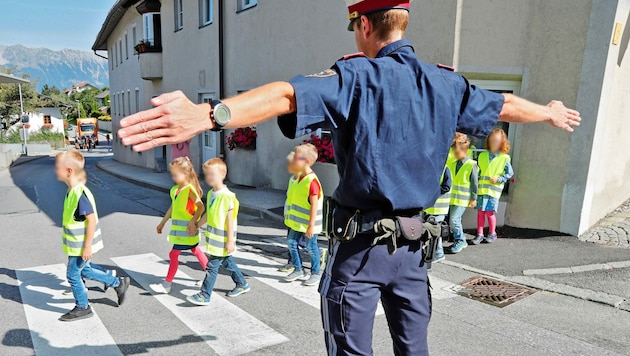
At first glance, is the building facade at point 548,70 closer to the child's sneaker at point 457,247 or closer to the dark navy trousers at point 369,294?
the child's sneaker at point 457,247

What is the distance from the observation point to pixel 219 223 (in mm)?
4586

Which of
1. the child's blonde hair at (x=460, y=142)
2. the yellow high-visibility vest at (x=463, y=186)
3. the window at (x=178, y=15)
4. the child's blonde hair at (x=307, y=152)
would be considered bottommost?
the yellow high-visibility vest at (x=463, y=186)

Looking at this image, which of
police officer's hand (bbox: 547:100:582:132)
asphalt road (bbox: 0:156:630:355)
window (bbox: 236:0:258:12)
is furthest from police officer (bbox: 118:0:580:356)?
window (bbox: 236:0:258:12)

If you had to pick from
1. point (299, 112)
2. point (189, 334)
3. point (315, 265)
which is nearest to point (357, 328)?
point (299, 112)

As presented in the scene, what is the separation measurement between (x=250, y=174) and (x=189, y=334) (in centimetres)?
926

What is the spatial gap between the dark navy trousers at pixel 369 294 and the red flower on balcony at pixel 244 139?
10.9 m

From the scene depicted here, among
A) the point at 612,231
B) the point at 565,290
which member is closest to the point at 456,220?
the point at 565,290

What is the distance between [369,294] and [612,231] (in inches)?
272

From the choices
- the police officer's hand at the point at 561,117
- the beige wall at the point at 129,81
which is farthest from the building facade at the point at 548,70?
the beige wall at the point at 129,81

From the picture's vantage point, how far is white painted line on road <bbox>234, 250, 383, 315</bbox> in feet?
15.8

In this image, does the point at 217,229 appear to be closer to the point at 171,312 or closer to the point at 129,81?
the point at 171,312

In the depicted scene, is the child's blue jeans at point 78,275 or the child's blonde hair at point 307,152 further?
the child's blonde hair at point 307,152

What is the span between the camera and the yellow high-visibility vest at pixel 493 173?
22.2 feet

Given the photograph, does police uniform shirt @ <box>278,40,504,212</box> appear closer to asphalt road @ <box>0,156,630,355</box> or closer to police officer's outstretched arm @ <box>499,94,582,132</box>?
police officer's outstretched arm @ <box>499,94,582,132</box>
